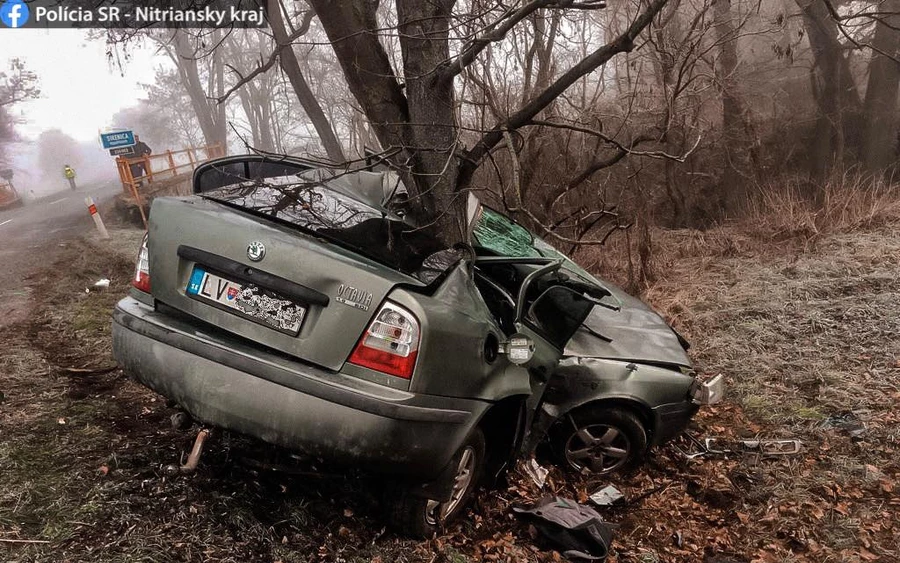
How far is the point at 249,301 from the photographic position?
6.98 feet

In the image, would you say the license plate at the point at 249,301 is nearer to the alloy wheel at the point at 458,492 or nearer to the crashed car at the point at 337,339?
the crashed car at the point at 337,339

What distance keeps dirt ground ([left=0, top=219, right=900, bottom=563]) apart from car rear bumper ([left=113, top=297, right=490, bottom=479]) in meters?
0.42

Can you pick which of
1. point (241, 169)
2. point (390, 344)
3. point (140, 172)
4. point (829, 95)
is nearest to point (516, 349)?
point (390, 344)

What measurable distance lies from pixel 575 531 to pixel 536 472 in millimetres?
619

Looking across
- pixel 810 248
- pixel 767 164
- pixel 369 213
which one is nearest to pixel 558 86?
pixel 369 213

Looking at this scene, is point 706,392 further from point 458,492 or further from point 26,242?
point 26,242

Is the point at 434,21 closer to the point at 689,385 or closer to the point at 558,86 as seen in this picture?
the point at 558,86

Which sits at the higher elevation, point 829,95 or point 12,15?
point 12,15

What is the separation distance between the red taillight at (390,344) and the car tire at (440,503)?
516 millimetres

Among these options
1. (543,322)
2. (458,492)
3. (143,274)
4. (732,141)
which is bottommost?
(458,492)

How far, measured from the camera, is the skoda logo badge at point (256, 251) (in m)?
2.12

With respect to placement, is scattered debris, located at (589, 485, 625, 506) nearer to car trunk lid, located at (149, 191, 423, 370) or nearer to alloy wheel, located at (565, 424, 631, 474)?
alloy wheel, located at (565, 424, 631, 474)

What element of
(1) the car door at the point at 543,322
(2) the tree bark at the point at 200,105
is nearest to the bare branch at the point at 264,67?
(1) the car door at the point at 543,322

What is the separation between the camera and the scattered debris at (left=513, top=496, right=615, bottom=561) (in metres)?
2.51
